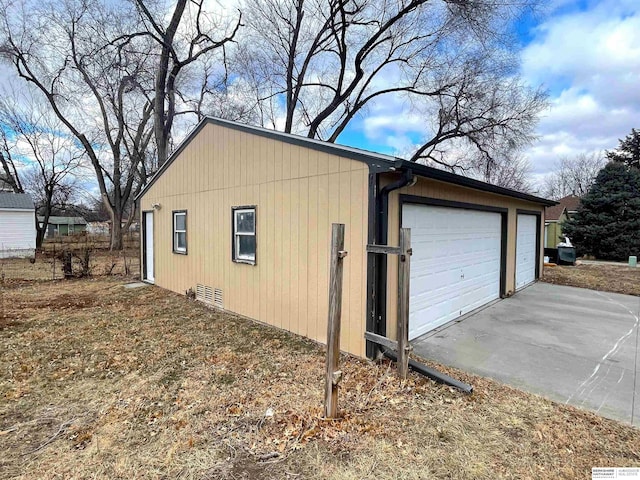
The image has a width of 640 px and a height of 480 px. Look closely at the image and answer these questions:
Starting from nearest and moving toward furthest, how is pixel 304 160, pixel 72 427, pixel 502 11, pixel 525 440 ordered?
pixel 525 440, pixel 72 427, pixel 304 160, pixel 502 11

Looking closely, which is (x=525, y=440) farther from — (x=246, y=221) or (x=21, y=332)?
(x=21, y=332)

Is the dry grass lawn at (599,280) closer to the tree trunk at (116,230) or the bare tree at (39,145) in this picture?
the tree trunk at (116,230)

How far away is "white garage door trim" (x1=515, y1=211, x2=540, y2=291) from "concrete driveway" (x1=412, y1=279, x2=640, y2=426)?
5.78 ft

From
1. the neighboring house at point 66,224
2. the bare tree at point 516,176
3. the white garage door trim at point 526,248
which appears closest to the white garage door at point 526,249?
the white garage door trim at point 526,248

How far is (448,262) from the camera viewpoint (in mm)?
5609

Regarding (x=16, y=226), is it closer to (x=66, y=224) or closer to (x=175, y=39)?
(x=175, y=39)

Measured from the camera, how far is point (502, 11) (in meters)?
10.9

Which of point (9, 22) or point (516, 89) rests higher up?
point (9, 22)

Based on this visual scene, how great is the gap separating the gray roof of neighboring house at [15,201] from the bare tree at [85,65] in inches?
144

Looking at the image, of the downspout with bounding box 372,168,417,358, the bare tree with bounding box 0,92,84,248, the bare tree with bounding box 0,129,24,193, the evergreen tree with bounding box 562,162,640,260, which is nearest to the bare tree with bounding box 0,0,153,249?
the bare tree with bounding box 0,92,84,248

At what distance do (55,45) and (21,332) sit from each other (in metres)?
15.5

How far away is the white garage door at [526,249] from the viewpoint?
28.3ft

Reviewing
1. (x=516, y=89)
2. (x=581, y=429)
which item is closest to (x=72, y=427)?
(x=581, y=429)

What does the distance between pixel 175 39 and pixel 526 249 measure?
15298mm
